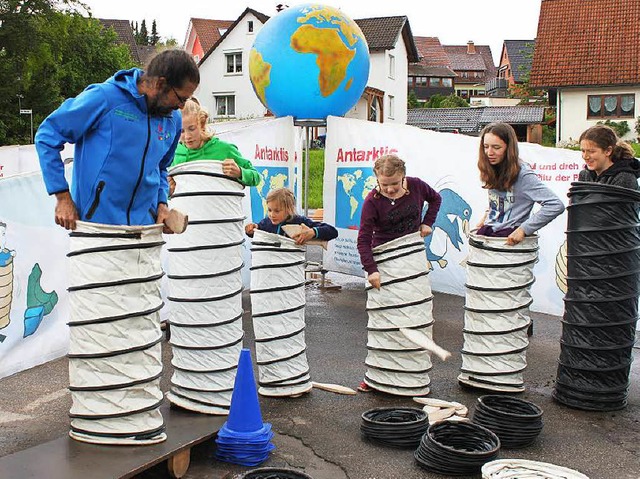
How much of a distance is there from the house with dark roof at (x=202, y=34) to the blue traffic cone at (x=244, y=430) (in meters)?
71.2

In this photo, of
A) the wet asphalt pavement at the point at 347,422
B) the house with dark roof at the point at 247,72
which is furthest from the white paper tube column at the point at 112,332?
the house with dark roof at the point at 247,72

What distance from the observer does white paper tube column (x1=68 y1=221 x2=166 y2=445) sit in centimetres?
410

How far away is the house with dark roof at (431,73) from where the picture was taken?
124 meters

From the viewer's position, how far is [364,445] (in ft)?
16.7

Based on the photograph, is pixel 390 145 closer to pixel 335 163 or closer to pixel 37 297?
pixel 335 163

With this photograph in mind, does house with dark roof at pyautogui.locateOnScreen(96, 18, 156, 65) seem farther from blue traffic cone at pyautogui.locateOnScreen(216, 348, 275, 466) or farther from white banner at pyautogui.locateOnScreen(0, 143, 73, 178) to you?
blue traffic cone at pyautogui.locateOnScreen(216, 348, 275, 466)

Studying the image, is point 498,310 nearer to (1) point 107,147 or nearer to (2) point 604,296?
(2) point 604,296

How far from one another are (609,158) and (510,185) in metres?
0.81

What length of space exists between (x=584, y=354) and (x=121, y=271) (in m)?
3.60

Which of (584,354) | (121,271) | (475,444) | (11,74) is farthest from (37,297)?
(11,74)

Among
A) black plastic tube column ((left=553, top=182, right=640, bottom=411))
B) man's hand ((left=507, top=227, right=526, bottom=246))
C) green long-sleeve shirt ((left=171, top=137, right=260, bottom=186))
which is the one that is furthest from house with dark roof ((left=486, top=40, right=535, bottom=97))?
green long-sleeve shirt ((left=171, top=137, right=260, bottom=186))

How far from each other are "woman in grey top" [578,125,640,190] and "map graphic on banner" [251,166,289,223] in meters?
5.05

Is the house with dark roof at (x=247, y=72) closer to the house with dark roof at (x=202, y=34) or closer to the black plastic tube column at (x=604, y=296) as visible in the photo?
the house with dark roof at (x=202, y=34)

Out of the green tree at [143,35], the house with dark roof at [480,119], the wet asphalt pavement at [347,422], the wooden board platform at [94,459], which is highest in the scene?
the green tree at [143,35]
